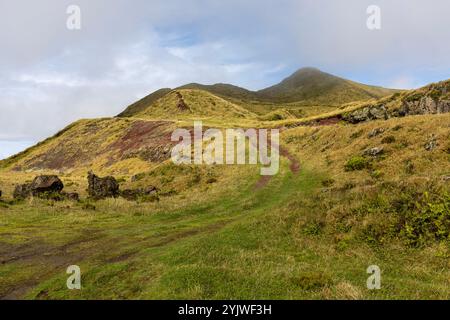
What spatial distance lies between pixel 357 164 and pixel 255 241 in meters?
20.7

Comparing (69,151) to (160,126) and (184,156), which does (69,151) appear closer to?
(160,126)

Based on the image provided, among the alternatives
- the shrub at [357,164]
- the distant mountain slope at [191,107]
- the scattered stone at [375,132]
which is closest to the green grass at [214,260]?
the shrub at [357,164]

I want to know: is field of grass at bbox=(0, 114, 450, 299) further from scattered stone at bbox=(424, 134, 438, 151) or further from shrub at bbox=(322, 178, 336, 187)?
scattered stone at bbox=(424, 134, 438, 151)

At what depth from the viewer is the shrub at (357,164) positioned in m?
36.0

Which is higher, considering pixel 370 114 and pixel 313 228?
pixel 370 114

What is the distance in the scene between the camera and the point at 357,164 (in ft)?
120

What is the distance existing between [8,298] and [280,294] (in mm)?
10139

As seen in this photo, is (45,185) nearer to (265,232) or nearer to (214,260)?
(265,232)

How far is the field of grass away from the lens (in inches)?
506

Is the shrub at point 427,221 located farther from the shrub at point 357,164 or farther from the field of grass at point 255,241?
the shrub at point 357,164

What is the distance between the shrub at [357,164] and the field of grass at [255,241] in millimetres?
118

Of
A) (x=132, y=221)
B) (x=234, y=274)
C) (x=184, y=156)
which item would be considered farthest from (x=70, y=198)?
(x=234, y=274)

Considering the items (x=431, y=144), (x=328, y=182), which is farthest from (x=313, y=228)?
(x=431, y=144)
